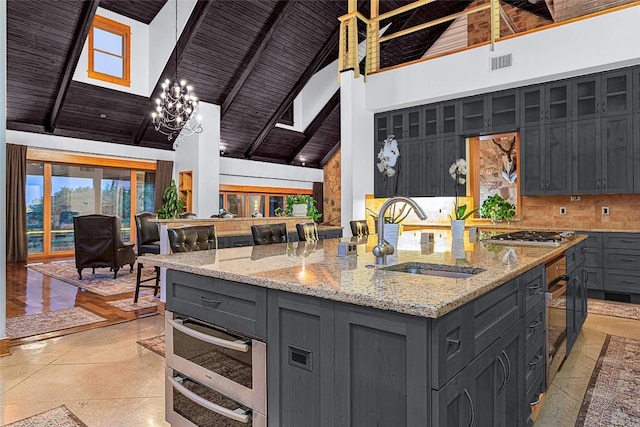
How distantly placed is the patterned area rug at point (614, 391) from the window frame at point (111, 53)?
9083 millimetres

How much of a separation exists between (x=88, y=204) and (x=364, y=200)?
685 centimetres

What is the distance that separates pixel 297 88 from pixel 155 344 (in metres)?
8.00

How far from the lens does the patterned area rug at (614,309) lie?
4.43 m

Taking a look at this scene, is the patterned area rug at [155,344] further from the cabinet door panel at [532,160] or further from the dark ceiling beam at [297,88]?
the dark ceiling beam at [297,88]

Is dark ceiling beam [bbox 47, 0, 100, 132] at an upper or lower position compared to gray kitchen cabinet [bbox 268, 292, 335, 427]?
upper

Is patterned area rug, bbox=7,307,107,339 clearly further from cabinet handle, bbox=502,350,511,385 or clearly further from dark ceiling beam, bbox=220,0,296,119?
dark ceiling beam, bbox=220,0,296,119

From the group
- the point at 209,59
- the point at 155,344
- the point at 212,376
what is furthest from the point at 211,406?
the point at 209,59

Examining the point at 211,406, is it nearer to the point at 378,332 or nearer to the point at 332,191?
the point at 378,332

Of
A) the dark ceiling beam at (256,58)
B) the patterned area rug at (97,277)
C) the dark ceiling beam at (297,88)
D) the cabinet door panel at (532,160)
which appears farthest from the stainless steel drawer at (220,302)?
the dark ceiling beam at (297,88)

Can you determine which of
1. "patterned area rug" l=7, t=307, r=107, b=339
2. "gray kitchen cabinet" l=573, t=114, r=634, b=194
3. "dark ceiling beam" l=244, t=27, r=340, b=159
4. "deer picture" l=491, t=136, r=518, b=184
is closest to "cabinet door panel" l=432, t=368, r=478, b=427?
"patterned area rug" l=7, t=307, r=107, b=339

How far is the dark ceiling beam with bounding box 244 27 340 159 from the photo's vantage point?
9391 millimetres

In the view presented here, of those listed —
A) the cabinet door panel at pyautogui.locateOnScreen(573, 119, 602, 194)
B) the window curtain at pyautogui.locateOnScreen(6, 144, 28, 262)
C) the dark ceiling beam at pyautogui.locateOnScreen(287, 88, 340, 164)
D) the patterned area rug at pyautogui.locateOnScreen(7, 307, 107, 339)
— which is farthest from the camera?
the dark ceiling beam at pyautogui.locateOnScreen(287, 88, 340, 164)

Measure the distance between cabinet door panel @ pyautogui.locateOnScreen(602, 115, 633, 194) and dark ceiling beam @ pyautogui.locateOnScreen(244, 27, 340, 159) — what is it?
236 inches

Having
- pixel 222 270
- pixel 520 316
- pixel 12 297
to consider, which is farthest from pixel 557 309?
pixel 12 297
